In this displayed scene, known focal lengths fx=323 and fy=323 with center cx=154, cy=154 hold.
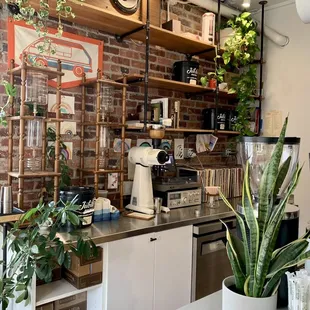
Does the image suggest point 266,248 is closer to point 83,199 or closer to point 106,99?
point 83,199

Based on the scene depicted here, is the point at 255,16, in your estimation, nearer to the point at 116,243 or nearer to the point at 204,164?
the point at 204,164

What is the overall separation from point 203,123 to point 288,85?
3.25ft

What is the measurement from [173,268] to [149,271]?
0.73 feet

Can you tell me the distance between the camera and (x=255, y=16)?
12.2ft

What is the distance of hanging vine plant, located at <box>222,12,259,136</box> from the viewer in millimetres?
3221

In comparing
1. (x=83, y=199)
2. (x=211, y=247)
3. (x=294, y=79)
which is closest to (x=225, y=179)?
(x=211, y=247)

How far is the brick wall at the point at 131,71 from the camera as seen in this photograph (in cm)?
218

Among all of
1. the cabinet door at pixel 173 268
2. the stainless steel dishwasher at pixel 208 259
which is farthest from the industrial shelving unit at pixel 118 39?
the stainless steel dishwasher at pixel 208 259

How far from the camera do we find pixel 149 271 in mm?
2160

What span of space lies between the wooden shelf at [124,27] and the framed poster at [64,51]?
144mm

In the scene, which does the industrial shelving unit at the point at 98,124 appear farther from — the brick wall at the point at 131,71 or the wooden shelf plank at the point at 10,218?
the wooden shelf plank at the point at 10,218

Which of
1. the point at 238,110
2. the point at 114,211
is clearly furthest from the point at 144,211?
the point at 238,110

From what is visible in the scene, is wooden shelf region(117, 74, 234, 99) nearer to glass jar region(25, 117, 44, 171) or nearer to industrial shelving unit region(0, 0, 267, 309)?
industrial shelving unit region(0, 0, 267, 309)

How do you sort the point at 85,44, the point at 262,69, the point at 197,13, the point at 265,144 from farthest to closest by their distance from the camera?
1. the point at 262,69
2. the point at 197,13
3. the point at 85,44
4. the point at 265,144
